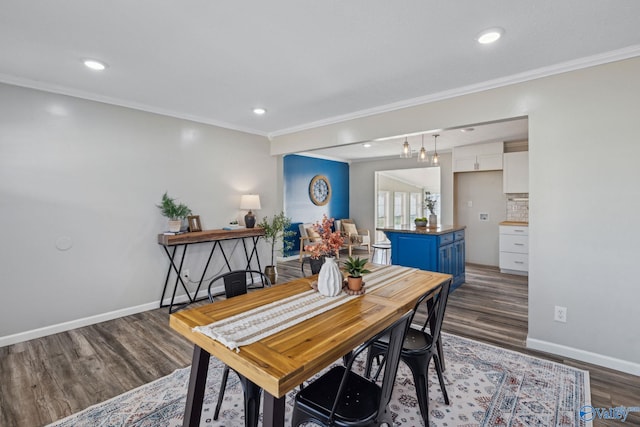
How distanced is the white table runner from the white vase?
37mm

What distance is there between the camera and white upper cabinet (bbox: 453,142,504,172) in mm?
5645

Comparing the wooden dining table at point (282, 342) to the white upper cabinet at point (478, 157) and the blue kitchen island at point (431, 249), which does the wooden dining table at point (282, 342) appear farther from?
the white upper cabinet at point (478, 157)

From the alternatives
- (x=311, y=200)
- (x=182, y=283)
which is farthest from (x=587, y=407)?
(x=311, y=200)

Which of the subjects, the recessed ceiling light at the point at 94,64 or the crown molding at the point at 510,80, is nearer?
the crown molding at the point at 510,80

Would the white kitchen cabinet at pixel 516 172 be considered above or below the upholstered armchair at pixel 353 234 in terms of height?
above

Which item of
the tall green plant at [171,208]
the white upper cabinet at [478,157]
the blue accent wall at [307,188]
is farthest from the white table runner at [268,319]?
the blue accent wall at [307,188]

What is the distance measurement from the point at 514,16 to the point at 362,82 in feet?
4.15

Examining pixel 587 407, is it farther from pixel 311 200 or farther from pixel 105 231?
pixel 311 200

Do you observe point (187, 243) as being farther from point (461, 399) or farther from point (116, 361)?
point (461, 399)

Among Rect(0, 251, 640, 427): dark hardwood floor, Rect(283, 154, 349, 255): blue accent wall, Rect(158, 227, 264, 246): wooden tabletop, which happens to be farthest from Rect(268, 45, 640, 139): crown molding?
Rect(283, 154, 349, 255): blue accent wall

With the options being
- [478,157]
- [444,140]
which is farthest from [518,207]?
[444,140]

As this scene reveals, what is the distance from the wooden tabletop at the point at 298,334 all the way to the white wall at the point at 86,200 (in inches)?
90.5

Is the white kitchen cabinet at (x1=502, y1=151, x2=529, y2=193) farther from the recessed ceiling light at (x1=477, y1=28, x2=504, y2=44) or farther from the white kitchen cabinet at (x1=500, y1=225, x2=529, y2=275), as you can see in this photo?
the recessed ceiling light at (x1=477, y1=28, x2=504, y2=44)

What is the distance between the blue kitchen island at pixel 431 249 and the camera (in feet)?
13.7
